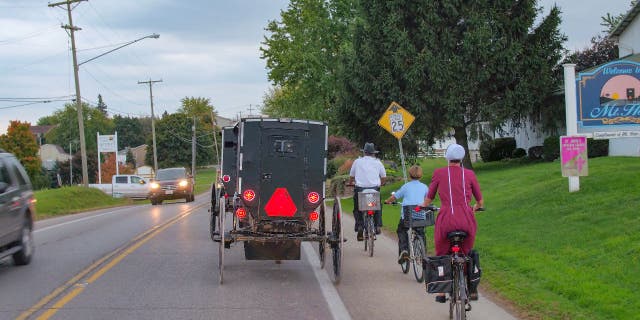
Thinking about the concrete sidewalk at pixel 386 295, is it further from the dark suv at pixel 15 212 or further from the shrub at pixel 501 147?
the shrub at pixel 501 147

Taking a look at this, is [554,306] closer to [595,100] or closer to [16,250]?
[16,250]

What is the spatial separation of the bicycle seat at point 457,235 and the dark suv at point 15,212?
697 cm

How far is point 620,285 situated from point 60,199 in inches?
1282

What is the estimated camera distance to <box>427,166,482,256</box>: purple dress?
676 cm

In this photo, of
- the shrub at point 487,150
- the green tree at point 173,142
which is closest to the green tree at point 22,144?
the green tree at point 173,142

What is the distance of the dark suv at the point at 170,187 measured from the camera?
34312 mm

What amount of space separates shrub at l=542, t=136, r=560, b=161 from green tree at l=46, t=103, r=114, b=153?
387 ft

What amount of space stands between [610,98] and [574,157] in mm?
1887

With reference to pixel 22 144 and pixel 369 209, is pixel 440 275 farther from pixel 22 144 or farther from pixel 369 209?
pixel 22 144

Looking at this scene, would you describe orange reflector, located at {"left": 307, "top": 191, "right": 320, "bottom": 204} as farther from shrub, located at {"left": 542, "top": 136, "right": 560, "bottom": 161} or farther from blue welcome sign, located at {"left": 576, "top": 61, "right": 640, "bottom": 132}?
shrub, located at {"left": 542, "top": 136, "right": 560, "bottom": 161}

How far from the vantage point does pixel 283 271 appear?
11.0m

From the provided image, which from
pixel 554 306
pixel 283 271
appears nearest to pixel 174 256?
pixel 283 271

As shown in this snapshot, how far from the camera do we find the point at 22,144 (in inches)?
3435

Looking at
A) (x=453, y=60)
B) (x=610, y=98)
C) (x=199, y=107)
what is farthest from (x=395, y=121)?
(x=199, y=107)
